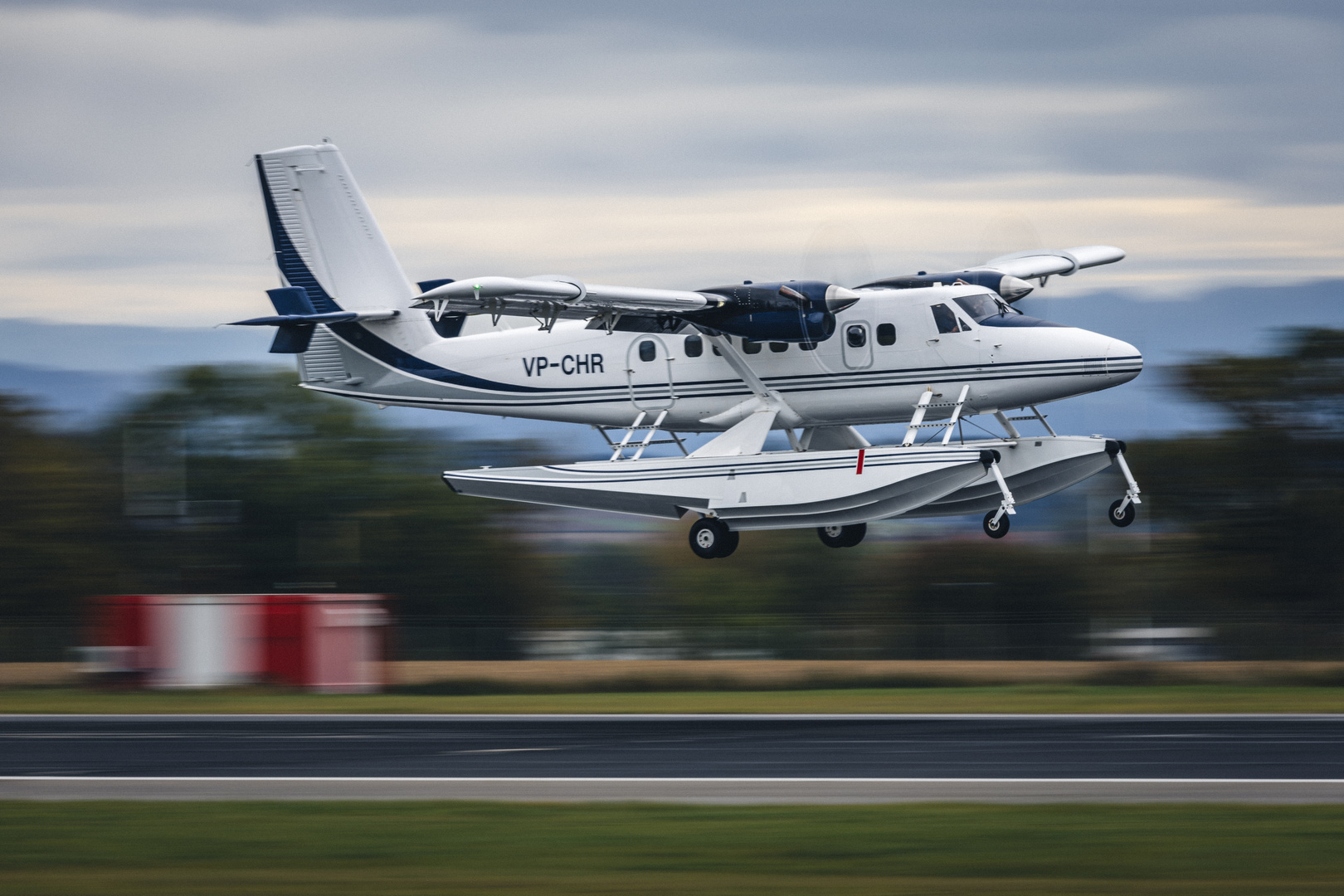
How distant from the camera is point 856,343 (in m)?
27.3

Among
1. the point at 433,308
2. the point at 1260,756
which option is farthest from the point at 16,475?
the point at 1260,756

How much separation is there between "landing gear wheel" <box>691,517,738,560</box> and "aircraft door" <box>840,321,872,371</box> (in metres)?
3.64

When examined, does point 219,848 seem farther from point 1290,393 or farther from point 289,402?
point 289,402

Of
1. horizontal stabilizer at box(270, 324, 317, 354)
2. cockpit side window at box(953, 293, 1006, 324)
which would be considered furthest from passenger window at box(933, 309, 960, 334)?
horizontal stabilizer at box(270, 324, 317, 354)

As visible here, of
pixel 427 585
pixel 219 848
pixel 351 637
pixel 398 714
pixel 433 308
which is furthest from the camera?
pixel 427 585

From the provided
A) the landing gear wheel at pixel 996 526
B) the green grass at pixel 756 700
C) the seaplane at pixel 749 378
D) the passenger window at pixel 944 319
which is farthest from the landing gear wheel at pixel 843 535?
the passenger window at pixel 944 319

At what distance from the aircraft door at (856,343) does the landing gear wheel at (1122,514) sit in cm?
482

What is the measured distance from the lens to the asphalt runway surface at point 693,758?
711 inches

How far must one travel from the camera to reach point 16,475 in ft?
190

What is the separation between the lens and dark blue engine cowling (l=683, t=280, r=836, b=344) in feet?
88.1

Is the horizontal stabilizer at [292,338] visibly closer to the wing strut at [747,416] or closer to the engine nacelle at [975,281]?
the wing strut at [747,416]

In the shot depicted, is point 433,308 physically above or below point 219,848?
above

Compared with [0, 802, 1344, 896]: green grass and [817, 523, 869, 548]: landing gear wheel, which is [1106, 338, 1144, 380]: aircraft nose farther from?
[0, 802, 1344, 896]: green grass

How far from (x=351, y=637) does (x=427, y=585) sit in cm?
2069
